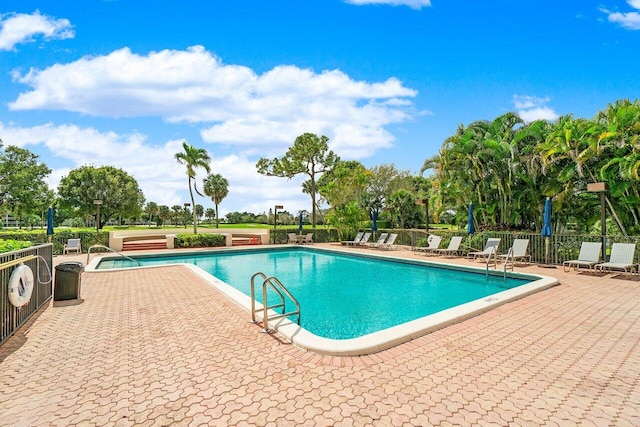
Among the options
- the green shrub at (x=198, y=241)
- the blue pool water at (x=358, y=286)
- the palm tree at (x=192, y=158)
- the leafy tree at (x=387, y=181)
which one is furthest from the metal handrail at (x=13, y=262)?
the leafy tree at (x=387, y=181)

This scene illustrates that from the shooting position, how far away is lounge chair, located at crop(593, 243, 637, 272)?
32.1ft

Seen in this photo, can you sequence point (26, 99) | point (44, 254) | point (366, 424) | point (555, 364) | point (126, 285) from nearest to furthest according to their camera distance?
point (366, 424), point (555, 364), point (44, 254), point (126, 285), point (26, 99)

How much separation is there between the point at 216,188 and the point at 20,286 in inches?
1929

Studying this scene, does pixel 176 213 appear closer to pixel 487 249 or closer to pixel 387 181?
pixel 387 181

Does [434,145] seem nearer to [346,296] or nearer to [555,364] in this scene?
[346,296]

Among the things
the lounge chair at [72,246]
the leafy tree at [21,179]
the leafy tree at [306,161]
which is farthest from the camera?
the leafy tree at [306,161]

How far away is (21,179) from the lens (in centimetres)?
3238

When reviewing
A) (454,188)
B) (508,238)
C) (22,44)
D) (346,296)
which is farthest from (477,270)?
(22,44)

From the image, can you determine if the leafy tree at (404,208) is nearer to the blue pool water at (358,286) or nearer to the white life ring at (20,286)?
the blue pool water at (358,286)

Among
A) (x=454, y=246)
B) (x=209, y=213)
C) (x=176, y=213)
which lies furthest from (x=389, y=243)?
(x=209, y=213)

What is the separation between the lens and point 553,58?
1372 centimetres

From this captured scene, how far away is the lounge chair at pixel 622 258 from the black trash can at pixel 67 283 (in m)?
12.8

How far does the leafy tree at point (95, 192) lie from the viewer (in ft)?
132

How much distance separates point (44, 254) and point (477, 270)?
11.4 m
